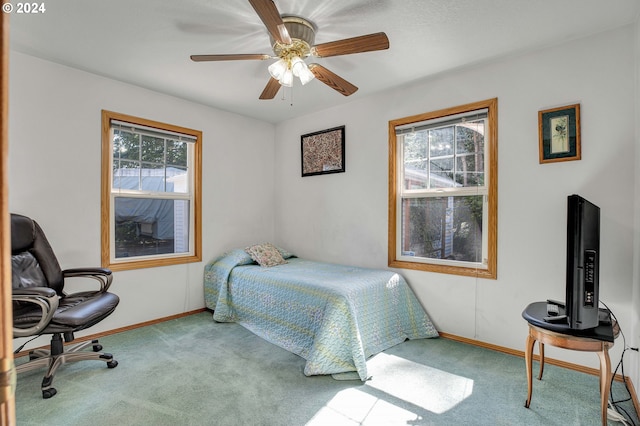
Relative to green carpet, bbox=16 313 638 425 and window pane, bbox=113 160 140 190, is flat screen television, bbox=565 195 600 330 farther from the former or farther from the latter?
window pane, bbox=113 160 140 190

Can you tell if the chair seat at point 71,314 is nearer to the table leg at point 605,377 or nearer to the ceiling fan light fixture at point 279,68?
the ceiling fan light fixture at point 279,68

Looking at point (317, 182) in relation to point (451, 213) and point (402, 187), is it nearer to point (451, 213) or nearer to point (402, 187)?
point (402, 187)

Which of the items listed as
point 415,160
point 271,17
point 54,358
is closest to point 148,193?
point 54,358

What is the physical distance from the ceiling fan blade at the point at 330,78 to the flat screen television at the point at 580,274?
165cm

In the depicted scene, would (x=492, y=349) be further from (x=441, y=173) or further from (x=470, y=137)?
(x=470, y=137)

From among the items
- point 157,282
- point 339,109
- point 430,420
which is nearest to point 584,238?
point 430,420

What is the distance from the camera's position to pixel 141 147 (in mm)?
3441

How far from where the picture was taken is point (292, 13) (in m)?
2.05

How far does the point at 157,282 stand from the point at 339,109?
2935mm

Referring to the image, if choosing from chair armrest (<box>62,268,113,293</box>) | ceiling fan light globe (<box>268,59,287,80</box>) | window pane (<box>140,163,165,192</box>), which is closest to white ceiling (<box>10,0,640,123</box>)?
ceiling fan light globe (<box>268,59,287,80</box>)

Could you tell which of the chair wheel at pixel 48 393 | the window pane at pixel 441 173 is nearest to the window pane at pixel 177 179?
the chair wheel at pixel 48 393

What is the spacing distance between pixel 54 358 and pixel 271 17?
Result: 8.92 feet

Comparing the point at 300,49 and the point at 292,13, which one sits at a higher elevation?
the point at 292,13

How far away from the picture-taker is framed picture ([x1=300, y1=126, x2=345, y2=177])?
12.8ft
